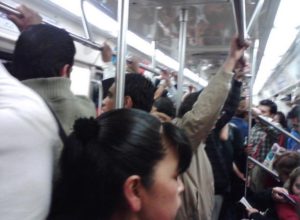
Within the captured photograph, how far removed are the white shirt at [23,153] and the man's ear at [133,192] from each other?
214 mm

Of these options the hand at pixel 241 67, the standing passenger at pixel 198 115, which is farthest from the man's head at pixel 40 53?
the hand at pixel 241 67

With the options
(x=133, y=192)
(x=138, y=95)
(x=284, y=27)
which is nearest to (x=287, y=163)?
(x=138, y=95)

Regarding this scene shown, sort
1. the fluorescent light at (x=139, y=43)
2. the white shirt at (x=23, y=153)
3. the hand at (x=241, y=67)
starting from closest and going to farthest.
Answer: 1. the white shirt at (x=23, y=153)
2. the hand at (x=241, y=67)
3. the fluorescent light at (x=139, y=43)

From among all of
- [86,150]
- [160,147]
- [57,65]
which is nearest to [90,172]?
[86,150]

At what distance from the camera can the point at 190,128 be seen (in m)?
1.63

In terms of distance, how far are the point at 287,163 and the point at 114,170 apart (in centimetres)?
223

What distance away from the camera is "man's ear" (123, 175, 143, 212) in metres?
0.83

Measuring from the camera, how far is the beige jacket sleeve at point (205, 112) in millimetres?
1618

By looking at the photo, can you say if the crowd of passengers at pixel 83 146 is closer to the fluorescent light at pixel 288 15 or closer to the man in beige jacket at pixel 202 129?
the man in beige jacket at pixel 202 129

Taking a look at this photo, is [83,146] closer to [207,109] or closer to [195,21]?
[207,109]

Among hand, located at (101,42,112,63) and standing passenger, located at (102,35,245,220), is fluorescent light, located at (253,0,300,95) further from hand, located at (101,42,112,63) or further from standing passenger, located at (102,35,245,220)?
hand, located at (101,42,112,63)

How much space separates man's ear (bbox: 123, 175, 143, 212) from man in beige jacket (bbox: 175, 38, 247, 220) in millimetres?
783

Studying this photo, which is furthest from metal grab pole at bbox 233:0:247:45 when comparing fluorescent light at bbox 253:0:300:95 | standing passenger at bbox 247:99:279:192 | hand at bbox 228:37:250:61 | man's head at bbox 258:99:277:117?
man's head at bbox 258:99:277:117

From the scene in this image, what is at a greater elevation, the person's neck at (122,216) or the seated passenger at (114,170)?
the seated passenger at (114,170)
